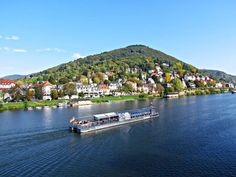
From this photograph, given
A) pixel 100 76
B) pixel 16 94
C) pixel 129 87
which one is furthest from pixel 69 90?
pixel 100 76

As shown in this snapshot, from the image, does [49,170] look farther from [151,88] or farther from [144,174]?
[151,88]

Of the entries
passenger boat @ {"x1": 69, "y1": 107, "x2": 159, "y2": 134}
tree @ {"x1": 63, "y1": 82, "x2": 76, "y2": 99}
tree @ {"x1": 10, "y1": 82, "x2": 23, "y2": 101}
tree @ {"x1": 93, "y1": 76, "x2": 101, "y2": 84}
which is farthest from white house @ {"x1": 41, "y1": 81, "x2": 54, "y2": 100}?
passenger boat @ {"x1": 69, "y1": 107, "x2": 159, "y2": 134}

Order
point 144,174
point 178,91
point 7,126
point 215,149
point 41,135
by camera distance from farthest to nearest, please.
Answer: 1. point 178,91
2. point 7,126
3. point 41,135
4. point 215,149
5. point 144,174

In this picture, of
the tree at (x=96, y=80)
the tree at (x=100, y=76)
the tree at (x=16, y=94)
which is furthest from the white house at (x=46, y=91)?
the tree at (x=100, y=76)

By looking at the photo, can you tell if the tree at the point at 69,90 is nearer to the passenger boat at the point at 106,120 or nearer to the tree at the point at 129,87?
the tree at the point at 129,87

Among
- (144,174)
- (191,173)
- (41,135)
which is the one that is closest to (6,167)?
(41,135)

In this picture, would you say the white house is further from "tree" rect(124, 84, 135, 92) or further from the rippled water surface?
the rippled water surface
